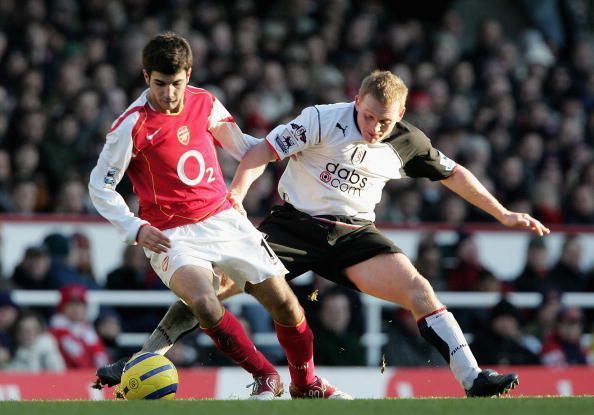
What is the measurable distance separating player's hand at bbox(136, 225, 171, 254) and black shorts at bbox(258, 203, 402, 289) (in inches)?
39.3

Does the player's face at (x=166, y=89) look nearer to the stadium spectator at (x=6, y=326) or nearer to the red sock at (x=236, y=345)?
the red sock at (x=236, y=345)

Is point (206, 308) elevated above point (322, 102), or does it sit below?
below

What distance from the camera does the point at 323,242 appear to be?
7551mm

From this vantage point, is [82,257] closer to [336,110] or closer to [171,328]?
[171,328]

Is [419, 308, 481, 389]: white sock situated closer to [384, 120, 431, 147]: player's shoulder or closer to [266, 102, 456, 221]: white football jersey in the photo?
[266, 102, 456, 221]: white football jersey

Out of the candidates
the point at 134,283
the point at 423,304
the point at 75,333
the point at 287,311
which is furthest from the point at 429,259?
the point at 287,311

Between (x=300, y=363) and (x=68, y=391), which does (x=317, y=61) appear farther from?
(x=300, y=363)

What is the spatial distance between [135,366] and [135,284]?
4.26 m

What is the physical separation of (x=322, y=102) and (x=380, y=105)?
6651 millimetres

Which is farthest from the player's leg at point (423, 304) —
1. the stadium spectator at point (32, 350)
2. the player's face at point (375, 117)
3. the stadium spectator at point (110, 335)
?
the stadium spectator at point (32, 350)

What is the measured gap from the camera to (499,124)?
1455 cm

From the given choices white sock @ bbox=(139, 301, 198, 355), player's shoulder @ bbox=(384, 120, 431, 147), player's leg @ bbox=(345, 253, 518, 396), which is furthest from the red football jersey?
player's shoulder @ bbox=(384, 120, 431, 147)

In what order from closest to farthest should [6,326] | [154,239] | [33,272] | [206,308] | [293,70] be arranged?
1. [154,239]
2. [206,308]
3. [6,326]
4. [33,272]
5. [293,70]

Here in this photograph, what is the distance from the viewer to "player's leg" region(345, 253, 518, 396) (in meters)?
7.21
